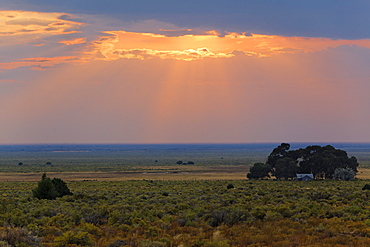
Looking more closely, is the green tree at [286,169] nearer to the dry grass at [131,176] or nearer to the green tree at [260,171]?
the green tree at [260,171]

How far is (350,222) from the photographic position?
2347cm

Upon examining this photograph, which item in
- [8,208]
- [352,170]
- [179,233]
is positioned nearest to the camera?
[179,233]

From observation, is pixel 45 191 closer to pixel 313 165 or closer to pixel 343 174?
pixel 343 174

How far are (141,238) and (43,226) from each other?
600cm

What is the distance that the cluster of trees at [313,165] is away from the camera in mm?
75188

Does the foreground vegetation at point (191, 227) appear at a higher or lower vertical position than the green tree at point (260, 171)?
higher

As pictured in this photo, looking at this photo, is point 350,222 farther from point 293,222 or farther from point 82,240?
point 82,240

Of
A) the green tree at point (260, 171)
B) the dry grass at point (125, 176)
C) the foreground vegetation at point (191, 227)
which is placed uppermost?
the foreground vegetation at point (191, 227)

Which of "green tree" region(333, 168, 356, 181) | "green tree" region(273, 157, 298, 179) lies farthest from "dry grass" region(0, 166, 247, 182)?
"green tree" region(333, 168, 356, 181)

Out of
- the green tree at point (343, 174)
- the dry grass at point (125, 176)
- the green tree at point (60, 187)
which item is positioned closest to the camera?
the green tree at point (60, 187)

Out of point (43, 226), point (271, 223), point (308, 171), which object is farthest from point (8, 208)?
point (308, 171)

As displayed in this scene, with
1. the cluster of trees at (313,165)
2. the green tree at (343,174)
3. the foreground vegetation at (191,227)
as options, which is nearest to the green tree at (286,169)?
the cluster of trees at (313,165)

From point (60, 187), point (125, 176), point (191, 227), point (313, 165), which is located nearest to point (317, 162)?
point (313, 165)

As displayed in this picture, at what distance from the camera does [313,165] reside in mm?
76875
